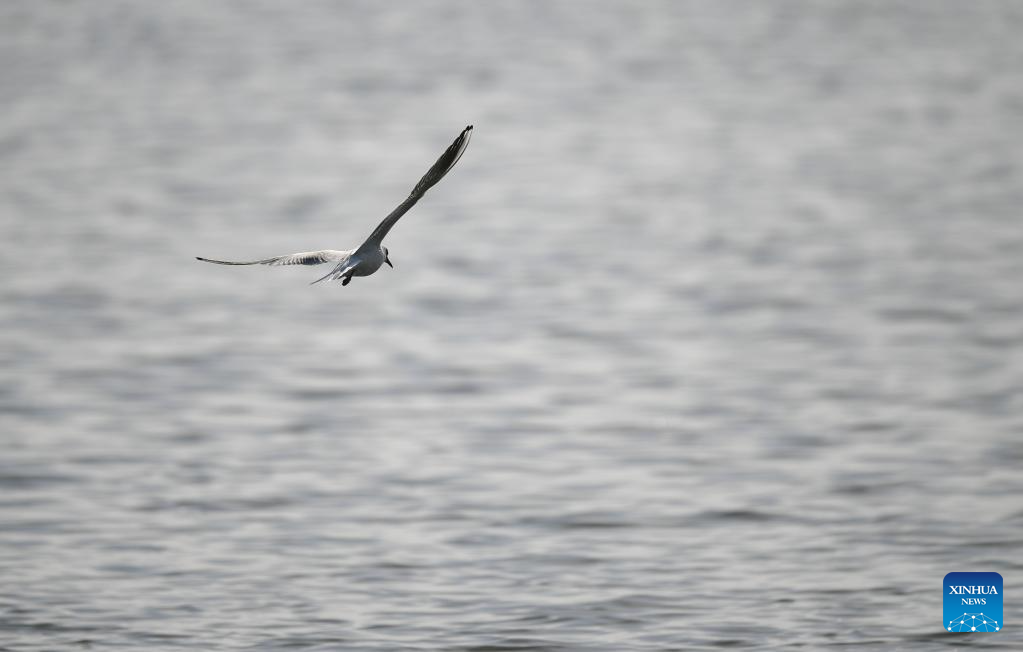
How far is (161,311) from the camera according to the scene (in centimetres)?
2228

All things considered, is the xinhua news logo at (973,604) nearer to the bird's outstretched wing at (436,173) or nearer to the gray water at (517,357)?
the gray water at (517,357)

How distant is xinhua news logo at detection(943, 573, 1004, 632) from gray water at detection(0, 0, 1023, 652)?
0.43 feet

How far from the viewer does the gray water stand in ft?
41.5

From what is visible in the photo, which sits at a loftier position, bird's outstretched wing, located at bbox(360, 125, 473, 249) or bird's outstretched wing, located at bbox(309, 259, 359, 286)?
Answer: bird's outstretched wing, located at bbox(360, 125, 473, 249)

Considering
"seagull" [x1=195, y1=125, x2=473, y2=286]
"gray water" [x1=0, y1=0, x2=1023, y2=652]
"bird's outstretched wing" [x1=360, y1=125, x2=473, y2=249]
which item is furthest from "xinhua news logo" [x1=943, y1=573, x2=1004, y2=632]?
"bird's outstretched wing" [x1=360, y1=125, x2=473, y2=249]

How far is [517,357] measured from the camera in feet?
67.9

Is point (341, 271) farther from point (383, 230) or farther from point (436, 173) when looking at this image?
point (436, 173)

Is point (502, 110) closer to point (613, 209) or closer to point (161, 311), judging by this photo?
point (613, 209)

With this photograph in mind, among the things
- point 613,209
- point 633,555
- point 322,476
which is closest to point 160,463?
point 322,476

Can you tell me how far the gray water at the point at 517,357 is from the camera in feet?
41.5

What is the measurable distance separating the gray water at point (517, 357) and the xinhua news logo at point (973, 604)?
0.43 feet

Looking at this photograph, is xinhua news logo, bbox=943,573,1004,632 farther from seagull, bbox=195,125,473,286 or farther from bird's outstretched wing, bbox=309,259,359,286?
bird's outstretched wing, bbox=309,259,359,286

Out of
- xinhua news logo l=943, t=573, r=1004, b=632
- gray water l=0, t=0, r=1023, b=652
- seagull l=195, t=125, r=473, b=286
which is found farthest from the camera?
gray water l=0, t=0, r=1023, b=652

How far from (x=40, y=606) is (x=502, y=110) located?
3032 cm
